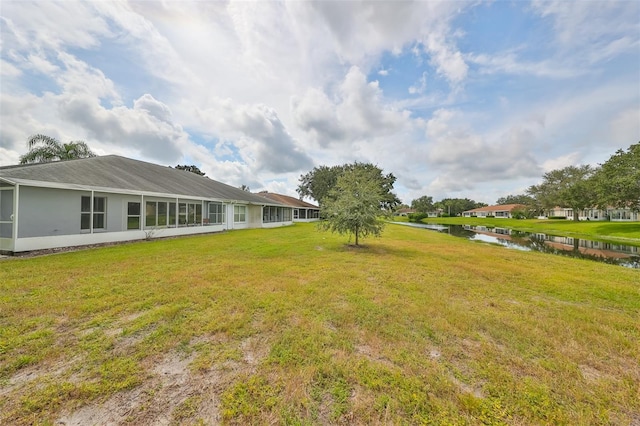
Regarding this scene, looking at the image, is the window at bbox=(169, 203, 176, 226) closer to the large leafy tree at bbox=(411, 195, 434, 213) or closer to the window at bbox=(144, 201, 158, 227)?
the window at bbox=(144, 201, 158, 227)

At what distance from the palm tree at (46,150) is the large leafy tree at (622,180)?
52.4 metres

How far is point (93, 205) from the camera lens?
11352 mm

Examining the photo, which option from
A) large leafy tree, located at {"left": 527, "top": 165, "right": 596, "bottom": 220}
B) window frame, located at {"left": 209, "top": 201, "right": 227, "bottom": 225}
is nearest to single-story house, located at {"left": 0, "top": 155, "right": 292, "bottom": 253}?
window frame, located at {"left": 209, "top": 201, "right": 227, "bottom": 225}

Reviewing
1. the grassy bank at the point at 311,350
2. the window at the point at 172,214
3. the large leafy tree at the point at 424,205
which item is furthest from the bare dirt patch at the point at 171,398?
the large leafy tree at the point at 424,205

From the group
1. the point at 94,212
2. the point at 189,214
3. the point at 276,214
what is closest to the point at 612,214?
the point at 276,214

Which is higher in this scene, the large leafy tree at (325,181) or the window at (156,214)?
the large leafy tree at (325,181)

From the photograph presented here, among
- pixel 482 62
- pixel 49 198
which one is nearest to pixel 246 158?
pixel 49 198

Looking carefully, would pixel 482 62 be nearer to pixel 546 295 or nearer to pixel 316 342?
pixel 546 295

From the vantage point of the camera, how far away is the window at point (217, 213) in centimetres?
1930

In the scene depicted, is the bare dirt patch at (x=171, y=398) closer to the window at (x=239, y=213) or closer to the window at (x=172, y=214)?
the window at (x=172, y=214)

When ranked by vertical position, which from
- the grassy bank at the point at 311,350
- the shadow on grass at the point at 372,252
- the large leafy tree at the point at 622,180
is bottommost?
the grassy bank at the point at 311,350

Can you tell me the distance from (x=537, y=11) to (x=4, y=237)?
22437mm

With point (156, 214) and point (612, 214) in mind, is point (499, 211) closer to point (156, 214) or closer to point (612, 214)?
point (612, 214)

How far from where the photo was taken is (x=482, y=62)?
13.2 m
